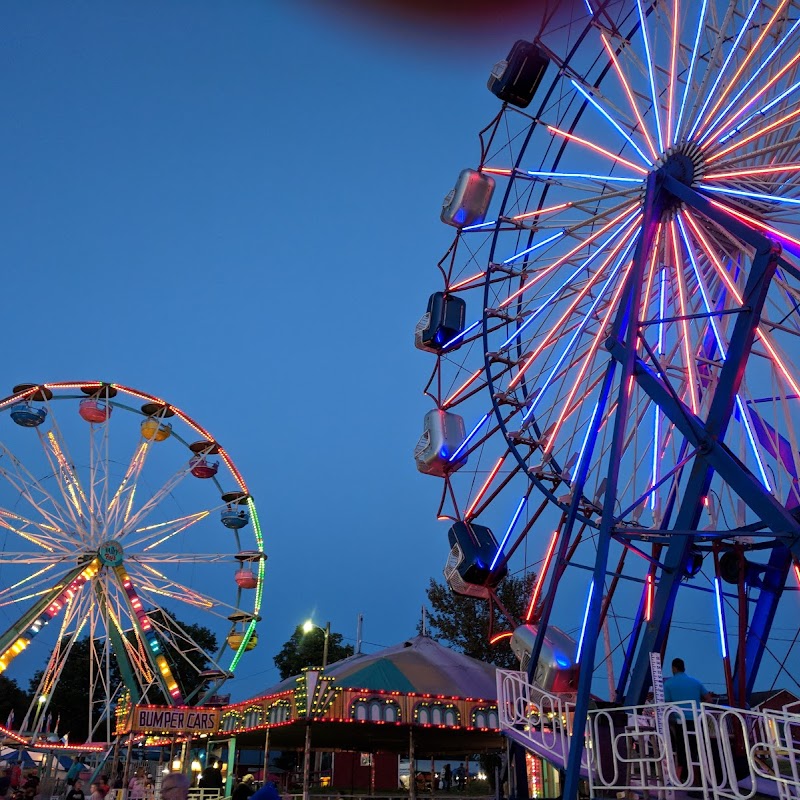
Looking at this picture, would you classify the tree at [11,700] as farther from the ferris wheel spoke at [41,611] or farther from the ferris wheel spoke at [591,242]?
the ferris wheel spoke at [591,242]

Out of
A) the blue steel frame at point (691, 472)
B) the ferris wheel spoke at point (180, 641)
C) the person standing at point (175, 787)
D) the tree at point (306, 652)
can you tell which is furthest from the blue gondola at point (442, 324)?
the tree at point (306, 652)

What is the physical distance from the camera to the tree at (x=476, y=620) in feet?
103

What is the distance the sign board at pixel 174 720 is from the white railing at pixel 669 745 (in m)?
10.9

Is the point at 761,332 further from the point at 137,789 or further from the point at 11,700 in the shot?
the point at 11,700

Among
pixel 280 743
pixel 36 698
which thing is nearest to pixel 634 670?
pixel 280 743

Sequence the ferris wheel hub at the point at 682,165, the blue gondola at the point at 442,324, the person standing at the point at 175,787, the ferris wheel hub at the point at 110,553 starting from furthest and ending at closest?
the ferris wheel hub at the point at 110,553 < the blue gondola at the point at 442,324 < the ferris wheel hub at the point at 682,165 < the person standing at the point at 175,787

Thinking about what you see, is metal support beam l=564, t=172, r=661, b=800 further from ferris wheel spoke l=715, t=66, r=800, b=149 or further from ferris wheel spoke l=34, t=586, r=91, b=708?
ferris wheel spoke l=34, t=586, r=91, b=708

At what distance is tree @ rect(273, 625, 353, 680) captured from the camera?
4675cm

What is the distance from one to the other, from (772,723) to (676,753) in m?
1.89

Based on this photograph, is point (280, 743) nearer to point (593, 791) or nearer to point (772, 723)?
point (593, 791)

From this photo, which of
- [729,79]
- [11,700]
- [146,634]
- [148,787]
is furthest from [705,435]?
[11,700]

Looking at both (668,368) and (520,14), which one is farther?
(520,14)

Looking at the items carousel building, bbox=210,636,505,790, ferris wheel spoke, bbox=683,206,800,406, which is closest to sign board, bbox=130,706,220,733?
carousel building, bbox=210,636,505,790

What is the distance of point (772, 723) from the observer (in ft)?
20.8
